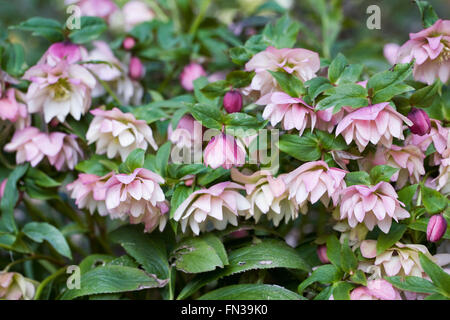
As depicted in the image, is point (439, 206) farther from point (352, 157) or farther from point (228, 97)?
point (228, 97)

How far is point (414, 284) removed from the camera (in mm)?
715

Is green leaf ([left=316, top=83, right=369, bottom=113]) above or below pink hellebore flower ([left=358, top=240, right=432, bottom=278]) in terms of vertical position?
above

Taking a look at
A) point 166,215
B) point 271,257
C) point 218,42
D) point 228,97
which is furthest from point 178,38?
point 271,257

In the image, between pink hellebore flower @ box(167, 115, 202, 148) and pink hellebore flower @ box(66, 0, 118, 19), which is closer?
pink hellebore flower @ box(167, 115, 202, 148)

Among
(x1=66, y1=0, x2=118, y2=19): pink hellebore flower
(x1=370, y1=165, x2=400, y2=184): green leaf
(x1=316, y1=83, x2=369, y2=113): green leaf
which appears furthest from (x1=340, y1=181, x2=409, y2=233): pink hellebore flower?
(x1=66, y1=0, x2=118, y2=19): pink hellebore flower

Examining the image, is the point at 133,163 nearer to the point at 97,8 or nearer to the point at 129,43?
the point at 129,43

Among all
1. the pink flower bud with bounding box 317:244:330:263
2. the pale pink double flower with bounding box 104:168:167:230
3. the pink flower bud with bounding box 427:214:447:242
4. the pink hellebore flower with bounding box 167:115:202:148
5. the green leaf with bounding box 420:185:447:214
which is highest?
the pink hellebore flower with bounding box 167:115:202:148

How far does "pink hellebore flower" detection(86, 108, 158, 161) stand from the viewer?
890 mm

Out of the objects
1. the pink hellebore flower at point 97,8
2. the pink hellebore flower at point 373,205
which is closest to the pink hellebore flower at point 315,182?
the pink hellebore flower at point 373,205

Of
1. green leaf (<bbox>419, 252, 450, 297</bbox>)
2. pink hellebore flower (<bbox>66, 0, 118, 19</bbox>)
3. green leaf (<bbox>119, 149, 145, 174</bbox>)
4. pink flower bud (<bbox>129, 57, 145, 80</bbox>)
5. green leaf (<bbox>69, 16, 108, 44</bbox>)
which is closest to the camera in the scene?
green leaf (<bbox>419, 252, 450, 297</bbox>)

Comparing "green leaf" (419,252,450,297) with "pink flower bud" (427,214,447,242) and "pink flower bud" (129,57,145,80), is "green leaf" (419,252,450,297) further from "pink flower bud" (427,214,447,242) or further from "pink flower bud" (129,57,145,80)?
"pink flower bud" (129,57,145,80)

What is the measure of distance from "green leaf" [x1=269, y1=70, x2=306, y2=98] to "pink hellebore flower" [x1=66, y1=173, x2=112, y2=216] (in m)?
0.32

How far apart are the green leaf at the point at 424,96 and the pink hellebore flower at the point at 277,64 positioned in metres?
0.16

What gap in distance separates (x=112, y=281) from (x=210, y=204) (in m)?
0.21
